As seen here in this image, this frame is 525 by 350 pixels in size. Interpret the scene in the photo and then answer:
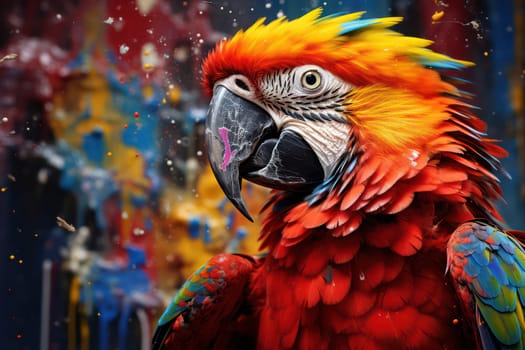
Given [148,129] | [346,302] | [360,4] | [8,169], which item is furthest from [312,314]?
[8,169]

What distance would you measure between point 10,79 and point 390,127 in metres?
1.17

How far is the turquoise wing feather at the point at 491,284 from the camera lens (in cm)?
75

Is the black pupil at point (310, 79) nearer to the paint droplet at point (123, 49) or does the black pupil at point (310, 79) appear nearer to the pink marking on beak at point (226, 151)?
the pink marking on beak at point (226, 151)

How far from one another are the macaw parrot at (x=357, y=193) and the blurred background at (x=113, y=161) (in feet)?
1.31

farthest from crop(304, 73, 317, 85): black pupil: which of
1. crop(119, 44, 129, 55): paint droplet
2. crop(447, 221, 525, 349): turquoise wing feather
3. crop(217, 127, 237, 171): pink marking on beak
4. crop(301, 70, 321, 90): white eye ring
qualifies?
crop(119, 44, 129, 55): paint droplet

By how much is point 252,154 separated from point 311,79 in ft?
0.50

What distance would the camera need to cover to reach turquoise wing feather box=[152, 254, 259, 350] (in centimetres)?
95

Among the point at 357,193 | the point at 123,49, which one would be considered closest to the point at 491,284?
the point at 357,193

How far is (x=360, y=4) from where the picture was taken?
1.09 m

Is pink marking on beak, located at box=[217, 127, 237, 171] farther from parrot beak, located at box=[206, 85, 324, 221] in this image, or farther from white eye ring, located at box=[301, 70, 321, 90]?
white eye ring, located at box=[301, 70, 321, 90]

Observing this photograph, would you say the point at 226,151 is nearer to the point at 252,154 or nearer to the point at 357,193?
the point at 252,154

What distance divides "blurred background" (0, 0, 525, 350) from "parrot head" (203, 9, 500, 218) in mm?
379

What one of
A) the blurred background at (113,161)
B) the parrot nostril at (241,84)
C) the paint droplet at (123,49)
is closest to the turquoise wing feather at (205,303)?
the parrot nostril at (241,84)

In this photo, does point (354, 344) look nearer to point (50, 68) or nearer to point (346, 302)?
point (346, 302)
